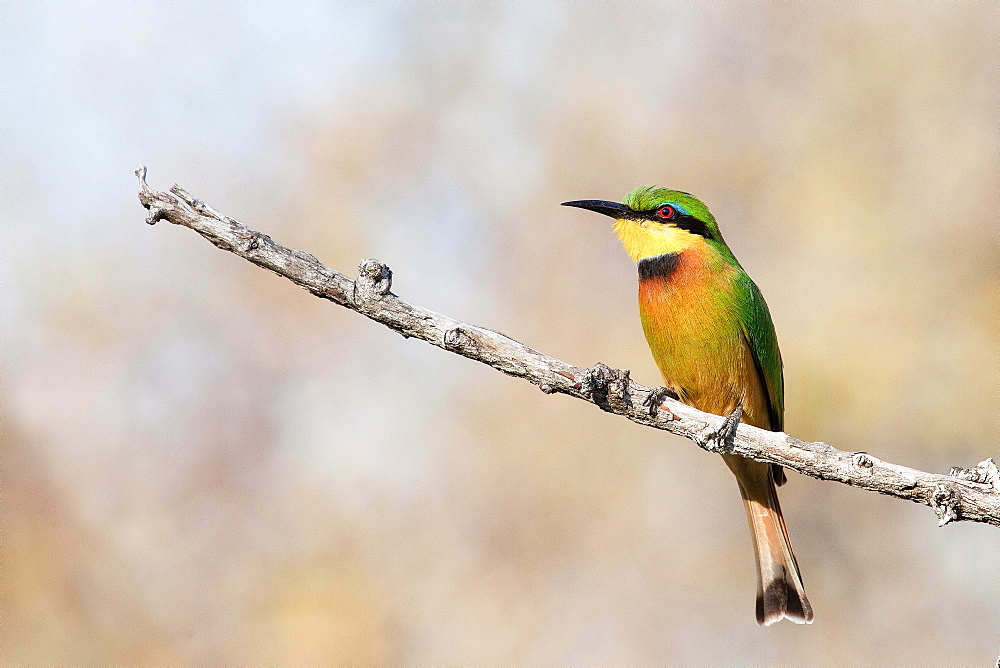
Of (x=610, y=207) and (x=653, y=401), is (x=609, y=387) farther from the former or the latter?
(x=610, y=207)

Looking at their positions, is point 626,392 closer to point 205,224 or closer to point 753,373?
point 753,373

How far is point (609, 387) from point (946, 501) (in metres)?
1.24

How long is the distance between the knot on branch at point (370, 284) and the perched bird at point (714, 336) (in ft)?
5.45

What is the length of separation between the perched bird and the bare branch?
34.9 inches

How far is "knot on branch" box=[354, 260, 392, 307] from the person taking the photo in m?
3.01

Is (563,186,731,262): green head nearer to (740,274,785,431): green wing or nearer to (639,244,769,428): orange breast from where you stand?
(639,244,769,428): orange breast

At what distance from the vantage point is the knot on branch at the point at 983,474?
2.78 m

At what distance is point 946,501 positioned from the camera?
9.12ft

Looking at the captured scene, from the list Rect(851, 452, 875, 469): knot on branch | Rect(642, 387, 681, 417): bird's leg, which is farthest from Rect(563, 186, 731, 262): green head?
Rect(851, 452, 875, 469): knot on branch

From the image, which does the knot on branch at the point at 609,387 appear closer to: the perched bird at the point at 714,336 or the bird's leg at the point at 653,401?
the bird's leg at the point at 653,401

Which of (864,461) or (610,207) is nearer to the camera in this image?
(864,461)

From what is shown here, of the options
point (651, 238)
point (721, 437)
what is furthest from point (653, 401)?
point (651, 238)

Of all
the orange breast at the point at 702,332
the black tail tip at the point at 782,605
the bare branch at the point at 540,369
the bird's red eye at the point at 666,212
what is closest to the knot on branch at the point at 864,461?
the bare branch at the point at 540,369

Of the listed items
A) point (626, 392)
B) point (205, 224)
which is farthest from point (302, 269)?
point (626, 392)
